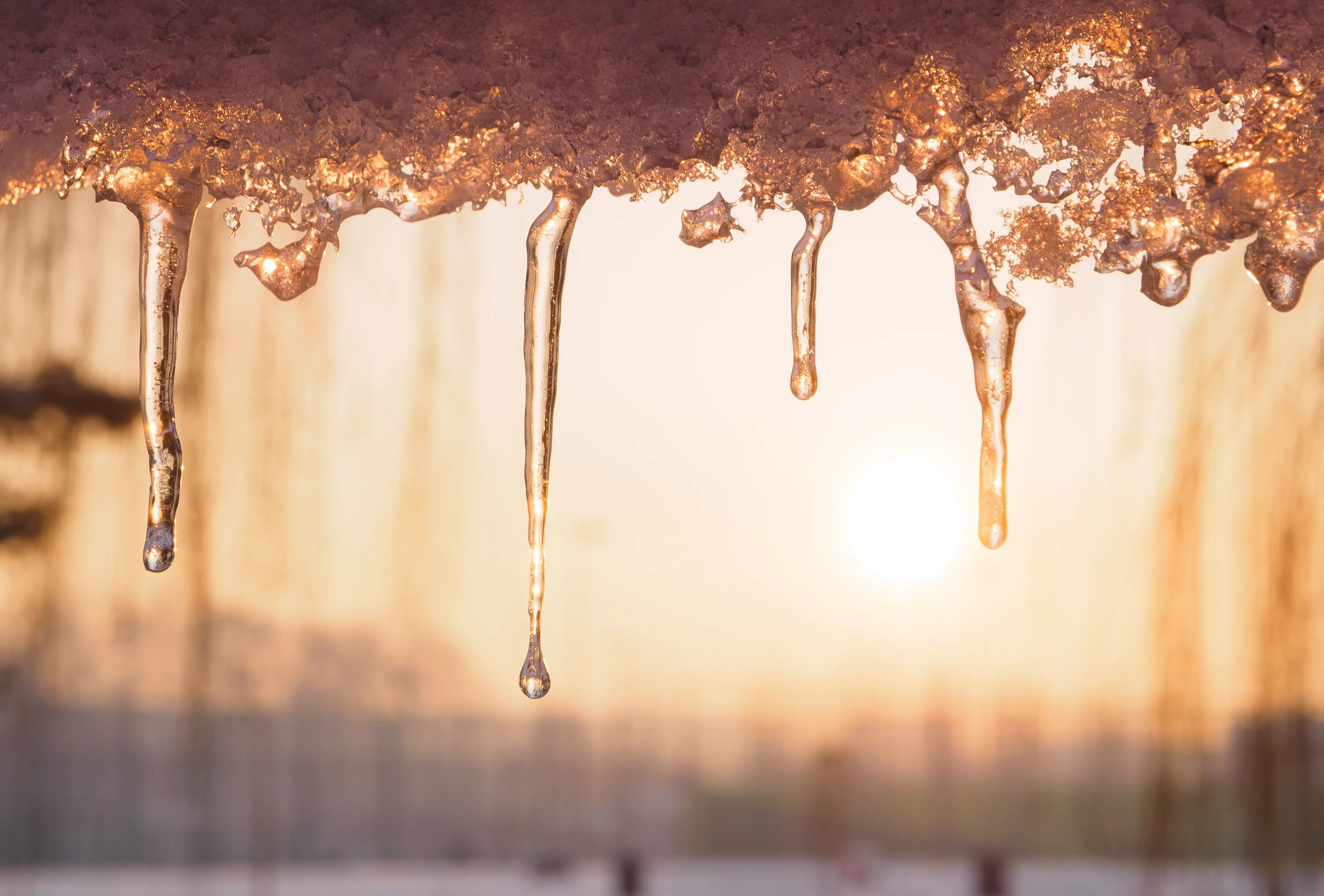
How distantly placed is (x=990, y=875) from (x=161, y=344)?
926cm

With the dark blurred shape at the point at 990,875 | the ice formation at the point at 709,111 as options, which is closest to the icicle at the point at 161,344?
the ice formation at the point at 709,111

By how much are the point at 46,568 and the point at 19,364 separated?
786 millimetres

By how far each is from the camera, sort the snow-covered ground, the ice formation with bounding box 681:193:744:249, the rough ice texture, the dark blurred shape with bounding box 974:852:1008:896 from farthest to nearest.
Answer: the dark blurred shape with bounding box 974:852:1008:896, the snow-covered ground, the ice formation with bounding box 681:193:744:249, the rough ice texture

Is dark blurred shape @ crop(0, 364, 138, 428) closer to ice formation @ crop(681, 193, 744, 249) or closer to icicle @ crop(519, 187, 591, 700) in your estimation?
icicle @ crop(519, 187, 591, 700)

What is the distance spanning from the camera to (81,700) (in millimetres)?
7082

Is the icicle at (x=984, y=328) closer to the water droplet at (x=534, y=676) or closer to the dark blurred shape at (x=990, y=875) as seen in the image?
the water droplet at (x=534, y=676)

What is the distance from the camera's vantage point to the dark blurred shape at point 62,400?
14.6 feet

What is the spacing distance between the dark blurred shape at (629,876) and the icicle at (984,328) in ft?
28.5

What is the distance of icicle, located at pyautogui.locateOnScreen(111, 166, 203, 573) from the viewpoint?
688mm

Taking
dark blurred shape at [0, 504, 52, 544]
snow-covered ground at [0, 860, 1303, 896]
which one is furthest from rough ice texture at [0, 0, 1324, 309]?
snow-covered ground at [0, 860, 1303, 896]

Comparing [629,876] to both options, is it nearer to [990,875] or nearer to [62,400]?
[990,875]

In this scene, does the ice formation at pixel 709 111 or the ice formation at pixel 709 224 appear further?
the ice formation at pixel 709 224

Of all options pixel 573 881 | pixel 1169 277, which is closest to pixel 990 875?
pixel 573 881

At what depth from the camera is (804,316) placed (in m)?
0.79
